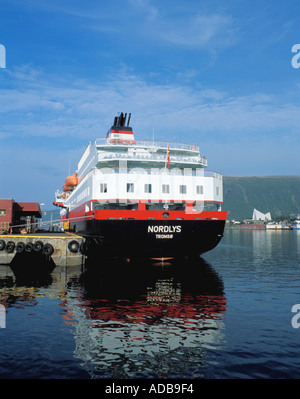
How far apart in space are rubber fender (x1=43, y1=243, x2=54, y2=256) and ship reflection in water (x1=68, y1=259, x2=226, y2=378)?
670 cm

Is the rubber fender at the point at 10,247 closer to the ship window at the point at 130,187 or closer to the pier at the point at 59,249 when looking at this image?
the pier at the point at 59,249

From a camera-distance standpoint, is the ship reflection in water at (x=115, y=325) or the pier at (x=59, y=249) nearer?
the ship reflection in water at (x=115, y=325)

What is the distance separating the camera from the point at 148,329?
43.8 feet

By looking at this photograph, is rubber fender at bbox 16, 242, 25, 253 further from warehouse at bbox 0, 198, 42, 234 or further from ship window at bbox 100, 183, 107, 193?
ship window at bbox 100, 183, 107, 193

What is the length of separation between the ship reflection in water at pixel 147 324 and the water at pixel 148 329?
1.4 inches

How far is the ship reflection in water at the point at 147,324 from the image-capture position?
1003 cm

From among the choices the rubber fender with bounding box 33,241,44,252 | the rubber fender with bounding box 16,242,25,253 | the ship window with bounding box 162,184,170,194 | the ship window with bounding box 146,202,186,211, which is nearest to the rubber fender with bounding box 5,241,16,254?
the rubber fender with bounding box 16,242,25,253

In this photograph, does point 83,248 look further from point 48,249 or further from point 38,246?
point 38,246

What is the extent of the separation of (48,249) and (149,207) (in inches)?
401

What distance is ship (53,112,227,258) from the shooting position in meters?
27.1

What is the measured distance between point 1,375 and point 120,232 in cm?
1789

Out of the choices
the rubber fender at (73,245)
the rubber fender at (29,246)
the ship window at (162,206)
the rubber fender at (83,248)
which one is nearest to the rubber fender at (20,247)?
the rubber fender at (29,246)

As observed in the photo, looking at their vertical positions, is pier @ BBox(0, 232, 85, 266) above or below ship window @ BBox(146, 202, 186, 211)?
below
